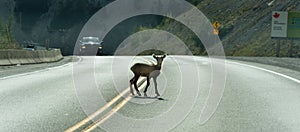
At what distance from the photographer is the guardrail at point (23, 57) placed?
23.5 metres

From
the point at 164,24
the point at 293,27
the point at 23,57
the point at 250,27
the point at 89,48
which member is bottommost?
the point at 23,57

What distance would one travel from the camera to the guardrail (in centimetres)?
2348

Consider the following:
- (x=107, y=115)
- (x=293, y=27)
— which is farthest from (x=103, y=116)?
(x=293, y=27)

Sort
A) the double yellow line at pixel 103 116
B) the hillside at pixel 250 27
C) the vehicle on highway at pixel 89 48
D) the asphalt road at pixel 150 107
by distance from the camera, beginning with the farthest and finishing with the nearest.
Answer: the hillside at pixel 250 27 → the vehicle on highway at pixel 89 48 → the asphalt road at pixel 150 107 → the double yellow line at pixel 103 116

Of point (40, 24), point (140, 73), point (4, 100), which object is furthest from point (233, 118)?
point (40, 24)

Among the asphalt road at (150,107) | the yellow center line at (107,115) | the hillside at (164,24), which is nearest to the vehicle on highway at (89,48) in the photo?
the hillside at (164,24)

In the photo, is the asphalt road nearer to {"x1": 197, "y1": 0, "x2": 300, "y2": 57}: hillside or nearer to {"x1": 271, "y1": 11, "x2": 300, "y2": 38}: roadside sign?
{"x1": 271, "y1": 11, "x2": 300, "y2": 38}: roadside sign

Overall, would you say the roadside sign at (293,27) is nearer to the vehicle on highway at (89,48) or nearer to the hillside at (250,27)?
the hillside at (250,27)

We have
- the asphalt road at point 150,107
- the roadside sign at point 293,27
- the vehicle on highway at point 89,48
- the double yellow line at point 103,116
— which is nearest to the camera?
the double yellow line at point 103,116

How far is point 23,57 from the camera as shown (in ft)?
85.9

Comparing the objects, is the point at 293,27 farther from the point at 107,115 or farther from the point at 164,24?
the point at 164,24

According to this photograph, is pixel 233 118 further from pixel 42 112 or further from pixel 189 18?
pixel 189 18

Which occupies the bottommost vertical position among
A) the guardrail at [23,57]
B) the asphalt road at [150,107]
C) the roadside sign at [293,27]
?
the asphalt road at [150,107]

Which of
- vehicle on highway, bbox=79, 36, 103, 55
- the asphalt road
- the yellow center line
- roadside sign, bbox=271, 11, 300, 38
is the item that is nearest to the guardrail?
the asphalt road
